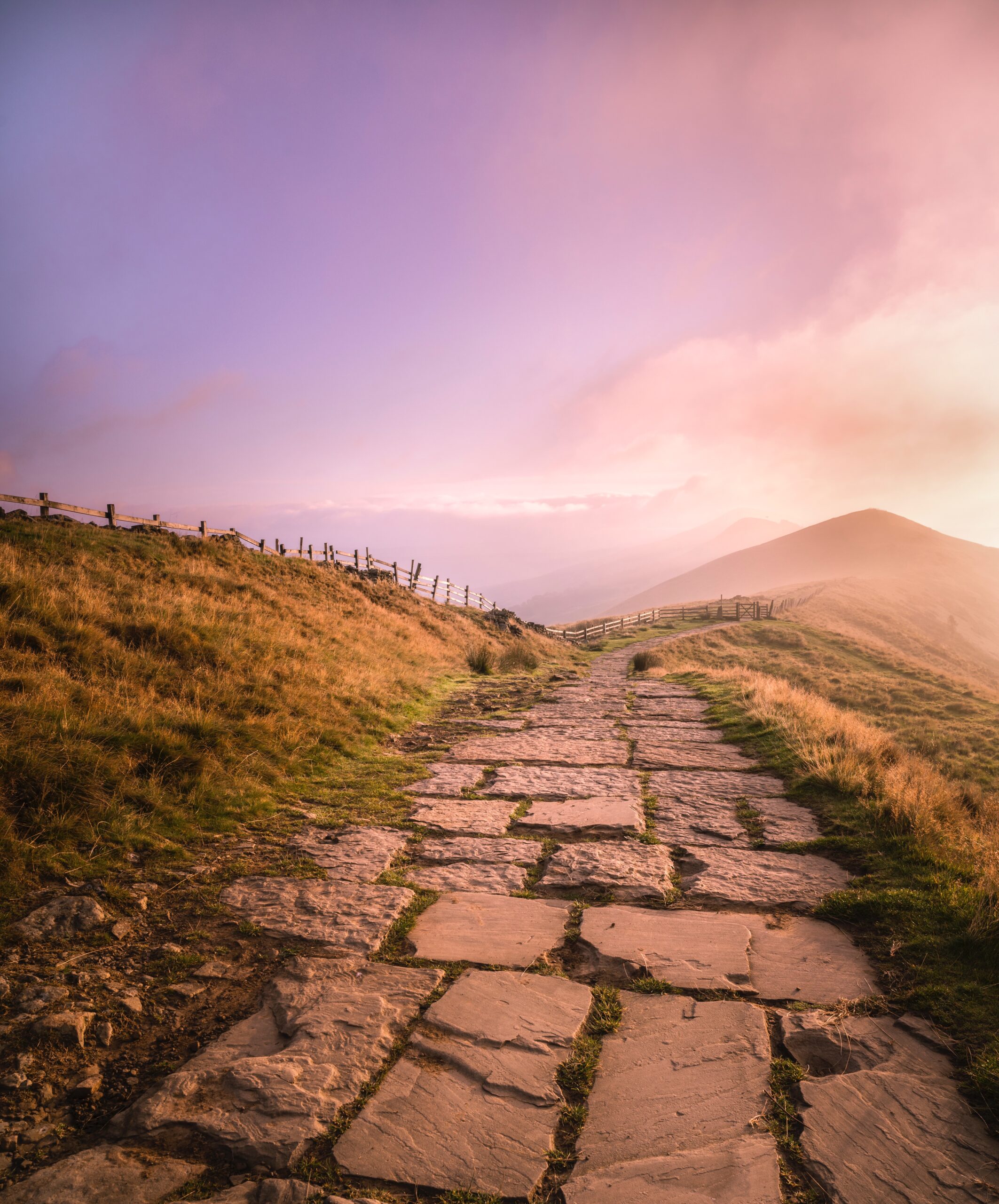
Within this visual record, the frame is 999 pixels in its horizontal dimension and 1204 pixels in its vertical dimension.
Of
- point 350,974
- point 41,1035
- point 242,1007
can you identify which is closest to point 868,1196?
point 350,974

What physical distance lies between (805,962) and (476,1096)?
1.60 meters

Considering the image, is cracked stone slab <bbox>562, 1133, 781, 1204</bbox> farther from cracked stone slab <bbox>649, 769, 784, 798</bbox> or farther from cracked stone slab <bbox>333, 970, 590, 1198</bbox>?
cracked stone slab <bbox>649, 769, 784, 798</bbox>

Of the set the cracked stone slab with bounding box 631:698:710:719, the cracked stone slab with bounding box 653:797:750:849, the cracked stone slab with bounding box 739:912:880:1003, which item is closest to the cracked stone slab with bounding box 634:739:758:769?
the cracked stone slab with bounding box 653:797:750:849

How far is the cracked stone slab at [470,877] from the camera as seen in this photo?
11.4ft

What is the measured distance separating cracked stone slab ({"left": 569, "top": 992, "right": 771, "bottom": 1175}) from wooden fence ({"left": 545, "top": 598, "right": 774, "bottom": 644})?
102 feet

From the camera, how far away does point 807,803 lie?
474 centimetres

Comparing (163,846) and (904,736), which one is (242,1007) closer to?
(163,846)

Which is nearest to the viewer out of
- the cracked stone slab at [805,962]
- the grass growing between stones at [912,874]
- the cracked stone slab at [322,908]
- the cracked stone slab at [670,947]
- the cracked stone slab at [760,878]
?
the grass growing between stones at [912,874]

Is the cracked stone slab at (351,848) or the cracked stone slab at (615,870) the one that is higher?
the cracked stone slab at (351,848)

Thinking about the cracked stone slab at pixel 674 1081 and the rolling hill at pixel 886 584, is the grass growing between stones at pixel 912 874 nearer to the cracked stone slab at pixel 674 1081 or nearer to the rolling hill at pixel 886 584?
the cracked stone slab at pixel 674 1081

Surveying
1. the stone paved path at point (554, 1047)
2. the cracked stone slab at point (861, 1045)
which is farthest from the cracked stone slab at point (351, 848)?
the cracked stone slab at point (861, 1045)

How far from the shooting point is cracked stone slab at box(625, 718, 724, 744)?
277 inches

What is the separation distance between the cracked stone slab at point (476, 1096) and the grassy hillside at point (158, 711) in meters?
2.31

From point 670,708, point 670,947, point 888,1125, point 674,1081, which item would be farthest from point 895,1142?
point 670,708
